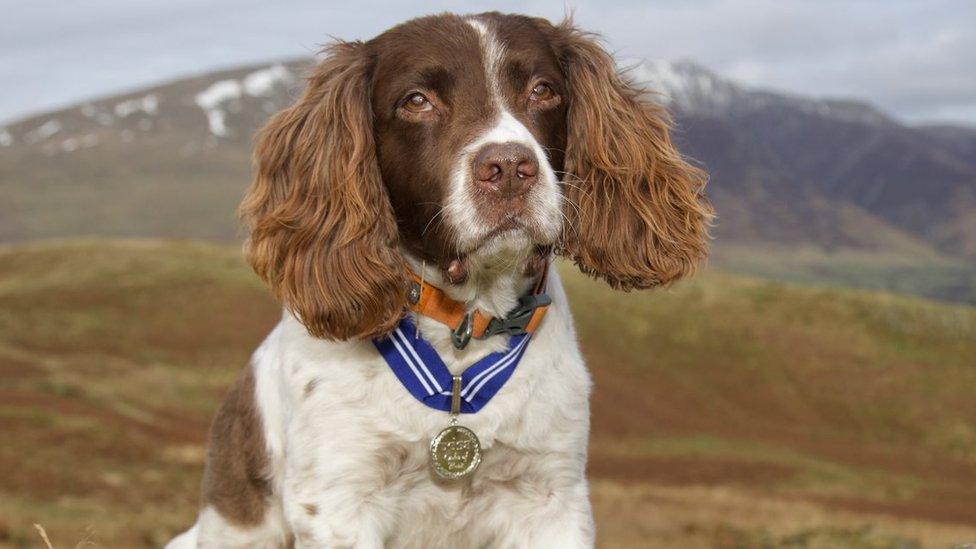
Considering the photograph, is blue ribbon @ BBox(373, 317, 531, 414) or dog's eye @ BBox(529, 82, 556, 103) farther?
dog's eye @ BBox(529, 82, 556, 103)

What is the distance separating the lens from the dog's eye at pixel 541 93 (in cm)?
500

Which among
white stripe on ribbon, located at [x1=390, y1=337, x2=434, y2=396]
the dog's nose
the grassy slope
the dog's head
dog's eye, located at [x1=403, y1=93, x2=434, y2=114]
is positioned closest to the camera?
the dog's nose

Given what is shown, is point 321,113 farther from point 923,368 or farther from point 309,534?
point 923,368

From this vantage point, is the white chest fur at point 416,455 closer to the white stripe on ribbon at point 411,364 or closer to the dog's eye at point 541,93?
the white stripe on ribbon at point 411,364

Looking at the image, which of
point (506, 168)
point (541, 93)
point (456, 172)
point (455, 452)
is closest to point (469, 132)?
point (456, 172)

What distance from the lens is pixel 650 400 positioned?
3612cm

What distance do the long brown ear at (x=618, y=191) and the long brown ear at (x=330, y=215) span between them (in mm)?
841

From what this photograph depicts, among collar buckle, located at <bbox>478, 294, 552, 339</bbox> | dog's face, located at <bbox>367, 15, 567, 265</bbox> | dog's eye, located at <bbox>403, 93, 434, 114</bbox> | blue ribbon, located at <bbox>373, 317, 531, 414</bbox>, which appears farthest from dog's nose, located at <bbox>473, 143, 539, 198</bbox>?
blue ribbon, located at <bbox>373, 317, 531, 414</bbox>

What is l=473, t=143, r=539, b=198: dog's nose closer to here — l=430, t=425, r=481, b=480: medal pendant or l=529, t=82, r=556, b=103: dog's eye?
l=529, t=82, r=556, b=103: dog's eye

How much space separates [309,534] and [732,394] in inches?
1392

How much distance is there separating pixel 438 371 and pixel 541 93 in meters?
1.25

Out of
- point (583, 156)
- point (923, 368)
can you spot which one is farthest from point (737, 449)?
point (583, 156)

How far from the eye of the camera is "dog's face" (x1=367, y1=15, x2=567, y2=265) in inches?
178

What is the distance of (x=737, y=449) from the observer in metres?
32.8
